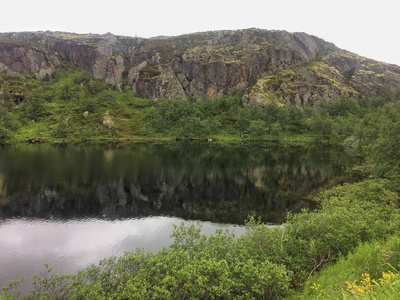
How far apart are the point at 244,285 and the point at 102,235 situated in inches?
864

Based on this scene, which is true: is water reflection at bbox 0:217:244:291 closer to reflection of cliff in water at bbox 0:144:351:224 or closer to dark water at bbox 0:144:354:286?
dark water at bbox 0:144:354:286

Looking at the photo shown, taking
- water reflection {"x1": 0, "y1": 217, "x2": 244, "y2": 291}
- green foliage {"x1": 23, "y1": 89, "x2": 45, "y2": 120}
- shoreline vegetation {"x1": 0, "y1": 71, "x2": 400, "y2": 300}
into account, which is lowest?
green foliage {"x1": 23, "y1": 89, "x2": 45, "y2": 120}

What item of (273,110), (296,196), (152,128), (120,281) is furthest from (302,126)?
(120,281)

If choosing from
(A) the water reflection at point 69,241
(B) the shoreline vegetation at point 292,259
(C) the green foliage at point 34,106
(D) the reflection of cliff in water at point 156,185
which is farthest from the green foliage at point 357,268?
(C) the green foliage at point 34,106

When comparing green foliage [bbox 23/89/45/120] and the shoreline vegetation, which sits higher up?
the shoreline vegetation

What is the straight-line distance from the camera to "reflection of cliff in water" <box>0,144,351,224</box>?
128 feet

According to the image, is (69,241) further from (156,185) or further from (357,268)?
(357,268)

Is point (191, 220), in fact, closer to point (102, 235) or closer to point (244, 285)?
point (102, 235)

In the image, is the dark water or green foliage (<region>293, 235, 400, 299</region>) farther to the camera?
the dark water

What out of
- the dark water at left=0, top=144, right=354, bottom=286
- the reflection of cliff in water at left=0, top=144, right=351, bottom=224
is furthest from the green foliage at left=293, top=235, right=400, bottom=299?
the reflection of cliff in water at left=0, top=144, right=351, bottom=224

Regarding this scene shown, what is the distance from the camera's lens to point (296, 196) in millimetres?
45594

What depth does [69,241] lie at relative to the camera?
2869 centimetres

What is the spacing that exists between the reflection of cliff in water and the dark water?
0.16 m

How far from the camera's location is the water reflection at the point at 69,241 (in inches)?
932
